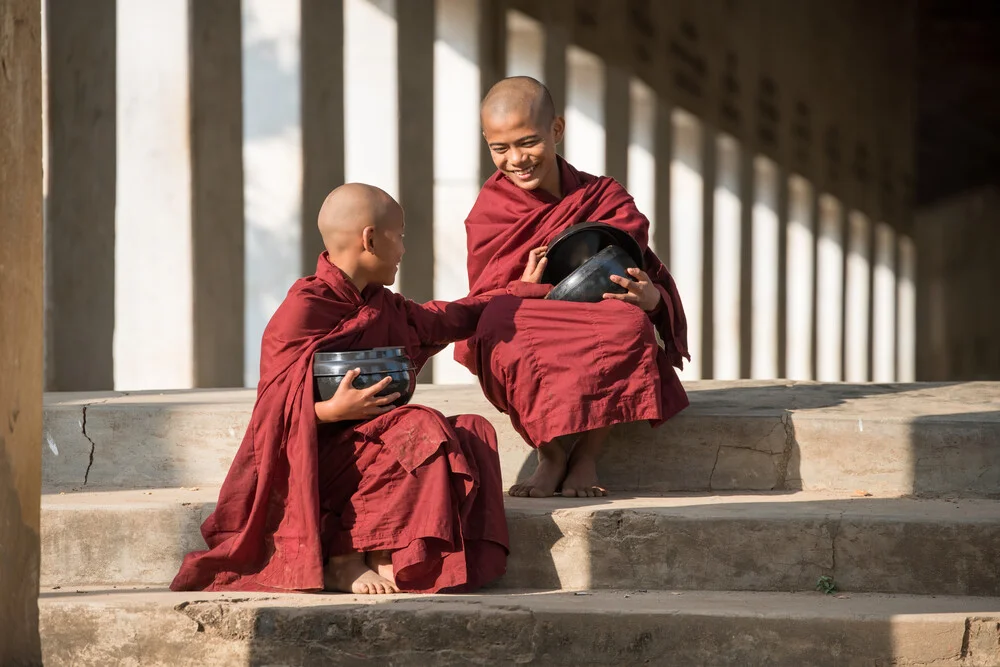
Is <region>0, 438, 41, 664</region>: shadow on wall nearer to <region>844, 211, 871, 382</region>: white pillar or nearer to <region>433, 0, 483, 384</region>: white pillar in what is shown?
<region>433, 0, 483, 384</region>: white pillar

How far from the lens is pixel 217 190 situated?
5.93 meters

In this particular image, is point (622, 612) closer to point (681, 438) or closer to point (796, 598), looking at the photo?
point (796, 598)

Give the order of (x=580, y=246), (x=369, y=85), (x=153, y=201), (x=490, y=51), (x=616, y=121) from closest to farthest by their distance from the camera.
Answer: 1. (x=580, y=246)
2. (x=153, y=201)
3. (x=369, y=85)
4. (x=490, y=51)
5. (x=616, y=121)

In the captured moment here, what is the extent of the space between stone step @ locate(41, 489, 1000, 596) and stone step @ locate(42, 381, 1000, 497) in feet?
0.75

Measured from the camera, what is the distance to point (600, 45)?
10008 mm

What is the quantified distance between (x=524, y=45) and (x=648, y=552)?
606 cm

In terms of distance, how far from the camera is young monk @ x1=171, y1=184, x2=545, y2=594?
2984mm

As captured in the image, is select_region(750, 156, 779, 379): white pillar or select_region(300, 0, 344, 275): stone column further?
select_region(750, 156, 779, 379): white pillar

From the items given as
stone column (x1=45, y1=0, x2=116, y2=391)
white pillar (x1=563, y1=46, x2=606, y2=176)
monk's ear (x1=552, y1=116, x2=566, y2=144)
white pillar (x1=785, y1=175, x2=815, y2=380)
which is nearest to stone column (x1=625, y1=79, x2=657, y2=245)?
white pillar (x1=563, y1=46, x2=606, y2=176)

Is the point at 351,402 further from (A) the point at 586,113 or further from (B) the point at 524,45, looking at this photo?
(A) the point at 586,113

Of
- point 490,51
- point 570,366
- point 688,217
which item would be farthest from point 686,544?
point 688,217

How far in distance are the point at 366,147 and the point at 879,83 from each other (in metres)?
11.3

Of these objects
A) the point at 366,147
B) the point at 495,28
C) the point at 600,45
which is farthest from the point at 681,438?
the point at 600,45

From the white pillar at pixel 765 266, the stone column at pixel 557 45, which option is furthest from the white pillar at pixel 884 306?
the stone column at pixel 557 45
